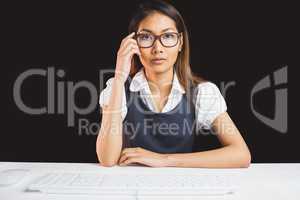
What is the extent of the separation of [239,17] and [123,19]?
629 millimetres

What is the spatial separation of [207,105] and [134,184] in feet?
2.26

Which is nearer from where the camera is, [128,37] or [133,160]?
[133,160]

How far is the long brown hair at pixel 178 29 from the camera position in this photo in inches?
77.1

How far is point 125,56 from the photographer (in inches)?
77.2

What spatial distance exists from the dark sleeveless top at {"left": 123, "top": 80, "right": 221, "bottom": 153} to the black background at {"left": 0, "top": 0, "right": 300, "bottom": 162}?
195 mm

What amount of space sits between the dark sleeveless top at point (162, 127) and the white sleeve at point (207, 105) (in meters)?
0.04

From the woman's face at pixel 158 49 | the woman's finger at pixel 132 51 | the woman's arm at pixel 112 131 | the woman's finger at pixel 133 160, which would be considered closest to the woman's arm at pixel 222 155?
the woman's finger at pixel 133 160

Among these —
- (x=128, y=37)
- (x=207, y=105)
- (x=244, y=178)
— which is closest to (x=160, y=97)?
(x=207, y=105)

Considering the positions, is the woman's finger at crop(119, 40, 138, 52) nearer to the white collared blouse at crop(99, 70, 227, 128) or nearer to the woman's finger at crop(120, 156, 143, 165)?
the white collared blouse at crop(99, 70, 227, 128)

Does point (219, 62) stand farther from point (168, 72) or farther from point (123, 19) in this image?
point (123, 19)

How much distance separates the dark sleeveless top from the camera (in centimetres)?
196

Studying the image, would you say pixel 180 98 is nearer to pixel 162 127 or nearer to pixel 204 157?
pixel 162 127

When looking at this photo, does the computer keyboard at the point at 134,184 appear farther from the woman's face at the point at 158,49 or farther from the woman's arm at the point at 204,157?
the woman's face at the point at 158,49

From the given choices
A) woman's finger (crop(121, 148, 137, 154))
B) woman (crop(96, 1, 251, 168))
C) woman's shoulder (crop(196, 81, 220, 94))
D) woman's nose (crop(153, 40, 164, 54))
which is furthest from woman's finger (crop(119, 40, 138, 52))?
woman's finger (crop(121, 148, 137, 154))
